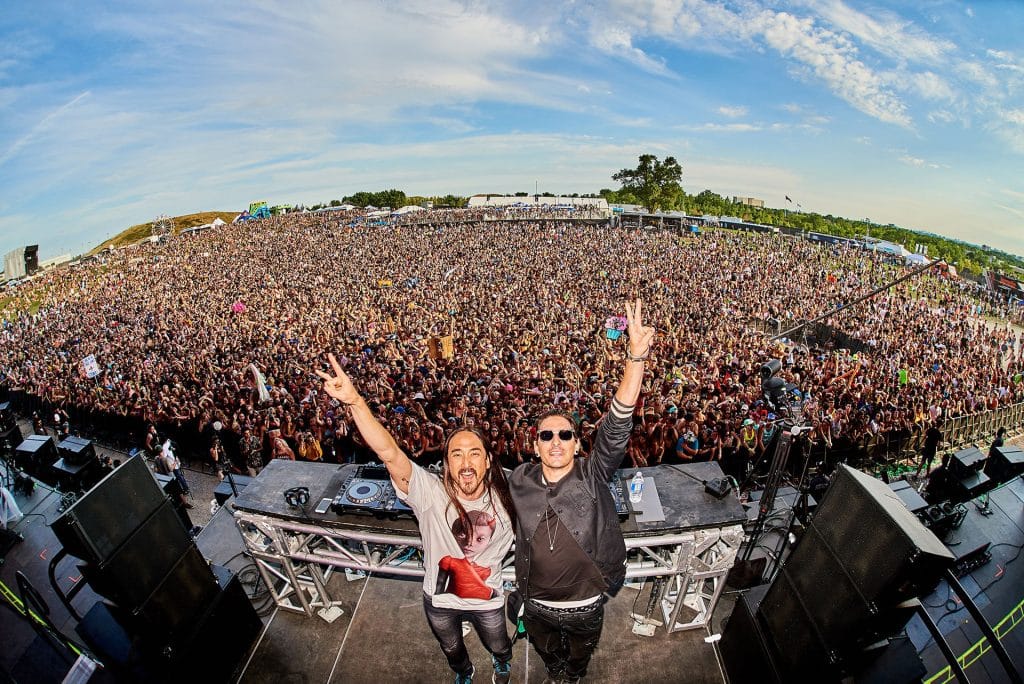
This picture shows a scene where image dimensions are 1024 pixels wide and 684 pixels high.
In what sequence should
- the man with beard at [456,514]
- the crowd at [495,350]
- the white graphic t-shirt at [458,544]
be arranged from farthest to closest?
1. the crowd at [495,350]
2. the white graphic t-shirt at [458,544]
3. the man with beard at [456,514]

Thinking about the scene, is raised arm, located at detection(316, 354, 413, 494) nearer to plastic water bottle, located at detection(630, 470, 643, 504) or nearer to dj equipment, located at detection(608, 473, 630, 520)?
dj equipment, located at detection(608, 473, 630, 520)

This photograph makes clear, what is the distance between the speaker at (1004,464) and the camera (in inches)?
255

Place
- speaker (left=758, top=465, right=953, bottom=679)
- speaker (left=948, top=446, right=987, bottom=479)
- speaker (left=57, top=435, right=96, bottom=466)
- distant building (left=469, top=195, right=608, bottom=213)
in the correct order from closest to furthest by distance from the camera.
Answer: speaker (left=758, top=465, right=953, bottom=679), speaker (left=948, top=446, right=987, bottom=479), speaker (left=57, top=435, right=96, bottom=466), distant building (left=469, top=195, right=608, bottom=213)

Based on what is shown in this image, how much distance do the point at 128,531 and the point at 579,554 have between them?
9.74ft

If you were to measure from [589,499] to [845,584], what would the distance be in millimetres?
1525

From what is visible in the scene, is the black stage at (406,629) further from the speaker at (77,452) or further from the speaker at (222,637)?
the speaker at (77,452)

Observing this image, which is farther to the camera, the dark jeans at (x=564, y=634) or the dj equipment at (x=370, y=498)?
the dj equipment at (x=370, y=498)

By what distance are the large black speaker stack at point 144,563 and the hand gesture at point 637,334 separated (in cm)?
338

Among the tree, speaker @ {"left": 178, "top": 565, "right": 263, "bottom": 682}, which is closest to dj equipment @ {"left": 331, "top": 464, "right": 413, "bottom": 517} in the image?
speaker @ {"left": 178, "top": 565, "right": 263, "bottom": 682}

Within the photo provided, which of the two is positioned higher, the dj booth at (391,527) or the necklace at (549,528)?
the necklace at (549,528)

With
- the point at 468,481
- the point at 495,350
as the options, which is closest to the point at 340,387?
the point at 468,481

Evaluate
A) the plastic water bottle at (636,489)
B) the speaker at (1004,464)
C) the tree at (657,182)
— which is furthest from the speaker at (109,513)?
the tree at (657,182)

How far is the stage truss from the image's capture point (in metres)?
3.59

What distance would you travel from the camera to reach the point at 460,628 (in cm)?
299
